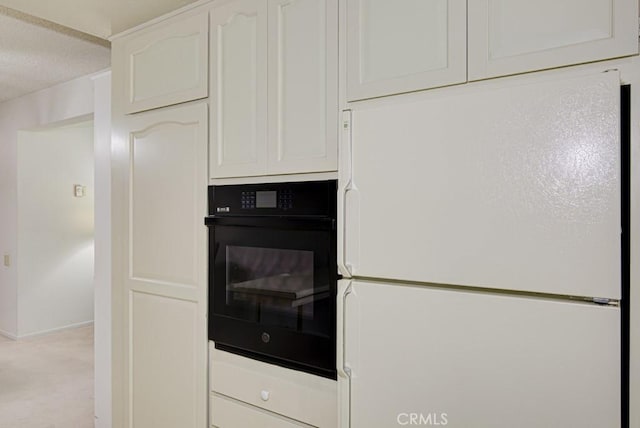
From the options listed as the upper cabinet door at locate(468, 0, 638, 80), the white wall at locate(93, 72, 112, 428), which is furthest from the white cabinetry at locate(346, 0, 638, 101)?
the white wall at locate(93, 72, 112, 428)

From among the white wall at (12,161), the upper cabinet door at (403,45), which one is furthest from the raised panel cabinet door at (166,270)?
the white wall at (12,161)

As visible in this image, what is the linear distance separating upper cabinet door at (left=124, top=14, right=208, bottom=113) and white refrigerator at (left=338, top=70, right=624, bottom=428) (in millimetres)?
916

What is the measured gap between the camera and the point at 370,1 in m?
1.41

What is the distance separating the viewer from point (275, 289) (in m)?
1.66

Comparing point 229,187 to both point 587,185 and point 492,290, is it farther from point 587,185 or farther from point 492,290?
point 587,185

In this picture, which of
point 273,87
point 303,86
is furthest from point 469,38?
point 273,87

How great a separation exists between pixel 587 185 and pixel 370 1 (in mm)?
858

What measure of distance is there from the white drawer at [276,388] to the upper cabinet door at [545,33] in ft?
3.61

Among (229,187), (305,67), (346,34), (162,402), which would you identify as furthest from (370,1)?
(162,402)

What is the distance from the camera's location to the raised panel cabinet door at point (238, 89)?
1684 millimetres

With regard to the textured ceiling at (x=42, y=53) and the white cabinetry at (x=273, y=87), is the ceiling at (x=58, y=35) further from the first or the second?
the white cabinetry at (x=273, y=87)

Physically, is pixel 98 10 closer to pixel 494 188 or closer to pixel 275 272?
pixel 275 272

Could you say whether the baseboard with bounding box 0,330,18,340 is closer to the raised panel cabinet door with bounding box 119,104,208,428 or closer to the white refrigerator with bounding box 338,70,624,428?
the raised panel cabinet door with bounding box 119,104,208,428

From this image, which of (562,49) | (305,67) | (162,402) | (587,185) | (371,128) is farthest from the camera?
(162,402)
